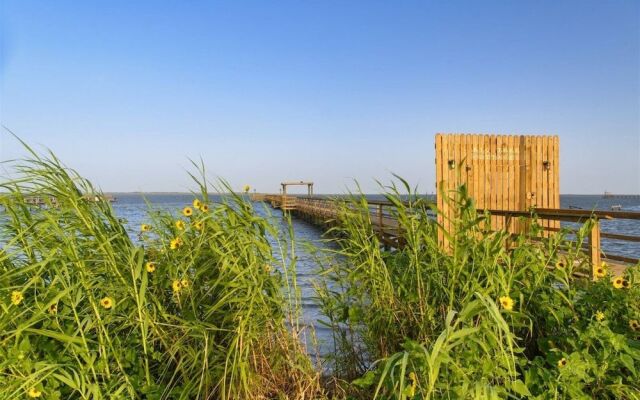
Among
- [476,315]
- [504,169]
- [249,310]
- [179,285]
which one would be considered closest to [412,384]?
[476,315]

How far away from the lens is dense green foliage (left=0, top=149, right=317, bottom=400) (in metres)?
2.01

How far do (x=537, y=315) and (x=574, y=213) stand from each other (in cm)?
284

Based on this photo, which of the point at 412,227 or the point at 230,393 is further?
the point at 412,227

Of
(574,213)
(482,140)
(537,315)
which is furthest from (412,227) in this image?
(482,140)

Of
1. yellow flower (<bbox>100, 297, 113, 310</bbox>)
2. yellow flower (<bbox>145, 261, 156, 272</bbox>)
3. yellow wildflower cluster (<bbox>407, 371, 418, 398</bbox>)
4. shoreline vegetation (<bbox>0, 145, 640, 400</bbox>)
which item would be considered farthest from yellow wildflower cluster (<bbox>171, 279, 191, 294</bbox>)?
yellow wildflower cluster (<bbox>407, 371, 418, 398</bbox>)

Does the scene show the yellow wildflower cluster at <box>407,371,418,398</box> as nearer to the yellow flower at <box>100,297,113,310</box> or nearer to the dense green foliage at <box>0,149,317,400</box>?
the dense green foliage at <box>0,149,317,400</box>

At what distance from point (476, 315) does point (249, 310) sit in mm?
1121

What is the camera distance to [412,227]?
8.14 ft

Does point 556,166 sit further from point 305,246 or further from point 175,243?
point 175,243

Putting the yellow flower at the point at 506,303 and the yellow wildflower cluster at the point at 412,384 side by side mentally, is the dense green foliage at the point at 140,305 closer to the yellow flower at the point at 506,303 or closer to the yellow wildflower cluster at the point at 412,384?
the yellow wildflower cluster at the point at 412,384

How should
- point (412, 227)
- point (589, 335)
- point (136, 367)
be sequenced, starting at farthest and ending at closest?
point (412, 227) → point (136, 367) → point (589, 335)

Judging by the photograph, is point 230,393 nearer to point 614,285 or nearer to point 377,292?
point 377,292

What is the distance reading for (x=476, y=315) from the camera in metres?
2.25

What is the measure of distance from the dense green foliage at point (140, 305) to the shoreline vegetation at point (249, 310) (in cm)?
1
